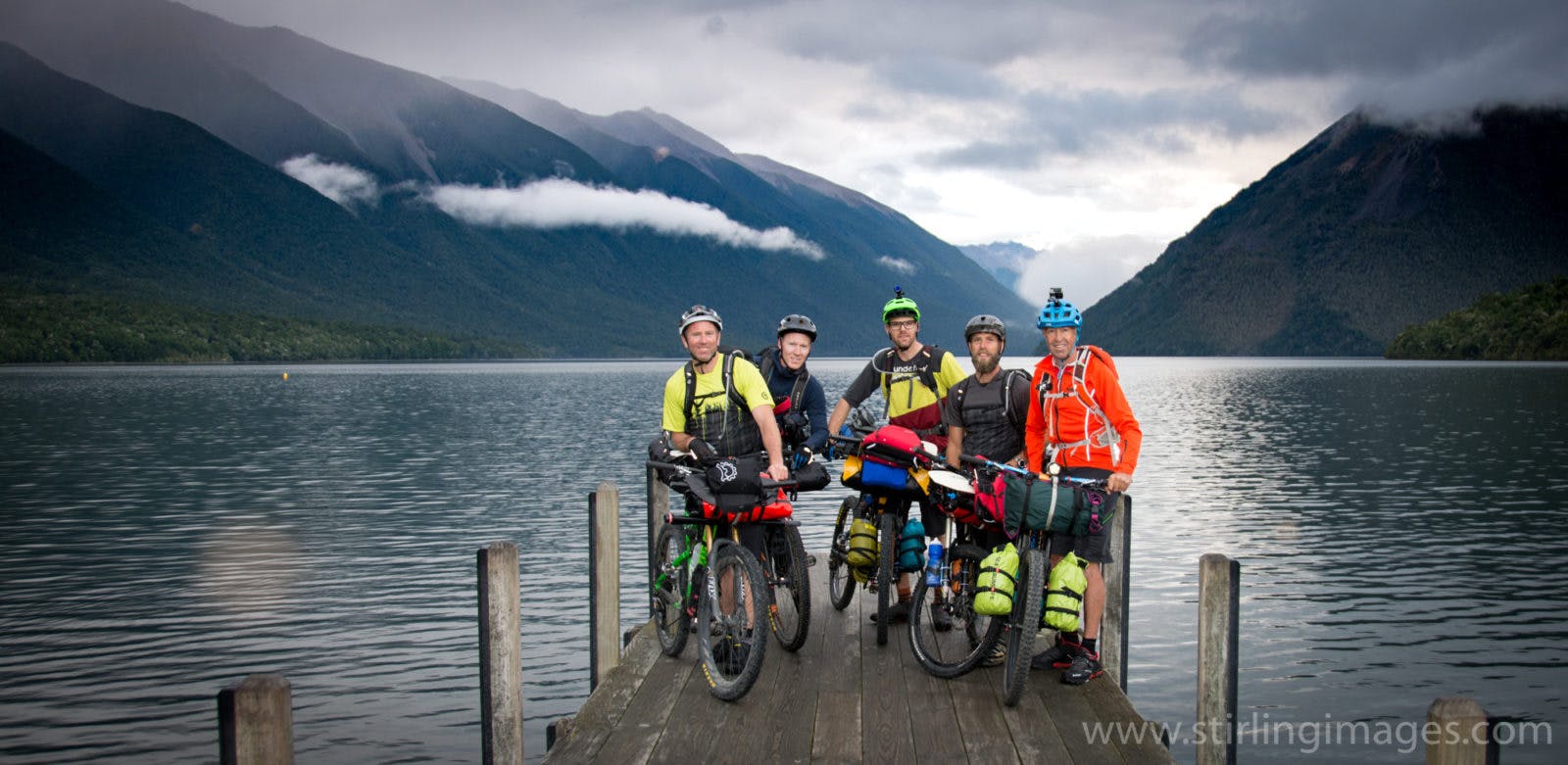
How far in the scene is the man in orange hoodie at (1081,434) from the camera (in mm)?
7773

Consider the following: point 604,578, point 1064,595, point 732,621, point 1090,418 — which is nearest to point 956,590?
point 1064,595

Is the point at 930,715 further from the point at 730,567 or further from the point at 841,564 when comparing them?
the point at 841,564

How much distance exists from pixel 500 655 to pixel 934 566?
10.6 ft

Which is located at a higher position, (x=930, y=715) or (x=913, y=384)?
(x=913, y=384)

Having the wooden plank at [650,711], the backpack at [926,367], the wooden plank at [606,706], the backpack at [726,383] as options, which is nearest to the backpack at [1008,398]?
the backpack at [926,367]


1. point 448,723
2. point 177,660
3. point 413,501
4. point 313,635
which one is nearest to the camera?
point 448,723

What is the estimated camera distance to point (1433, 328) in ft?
634

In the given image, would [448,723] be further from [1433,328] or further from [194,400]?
[1433,328]

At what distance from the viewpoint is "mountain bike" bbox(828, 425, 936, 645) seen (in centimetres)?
866

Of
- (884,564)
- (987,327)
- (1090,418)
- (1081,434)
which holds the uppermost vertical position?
(987,327)

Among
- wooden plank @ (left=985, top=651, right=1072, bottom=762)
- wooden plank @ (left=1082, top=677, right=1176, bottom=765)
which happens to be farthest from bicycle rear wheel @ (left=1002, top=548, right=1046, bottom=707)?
wooden plank @ (left=1082, top=677, right=1176, bottom=765)

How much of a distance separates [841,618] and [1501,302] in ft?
667

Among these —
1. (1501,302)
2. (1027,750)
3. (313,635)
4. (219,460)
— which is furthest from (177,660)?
(1501,302)

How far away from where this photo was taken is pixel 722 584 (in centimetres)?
782
